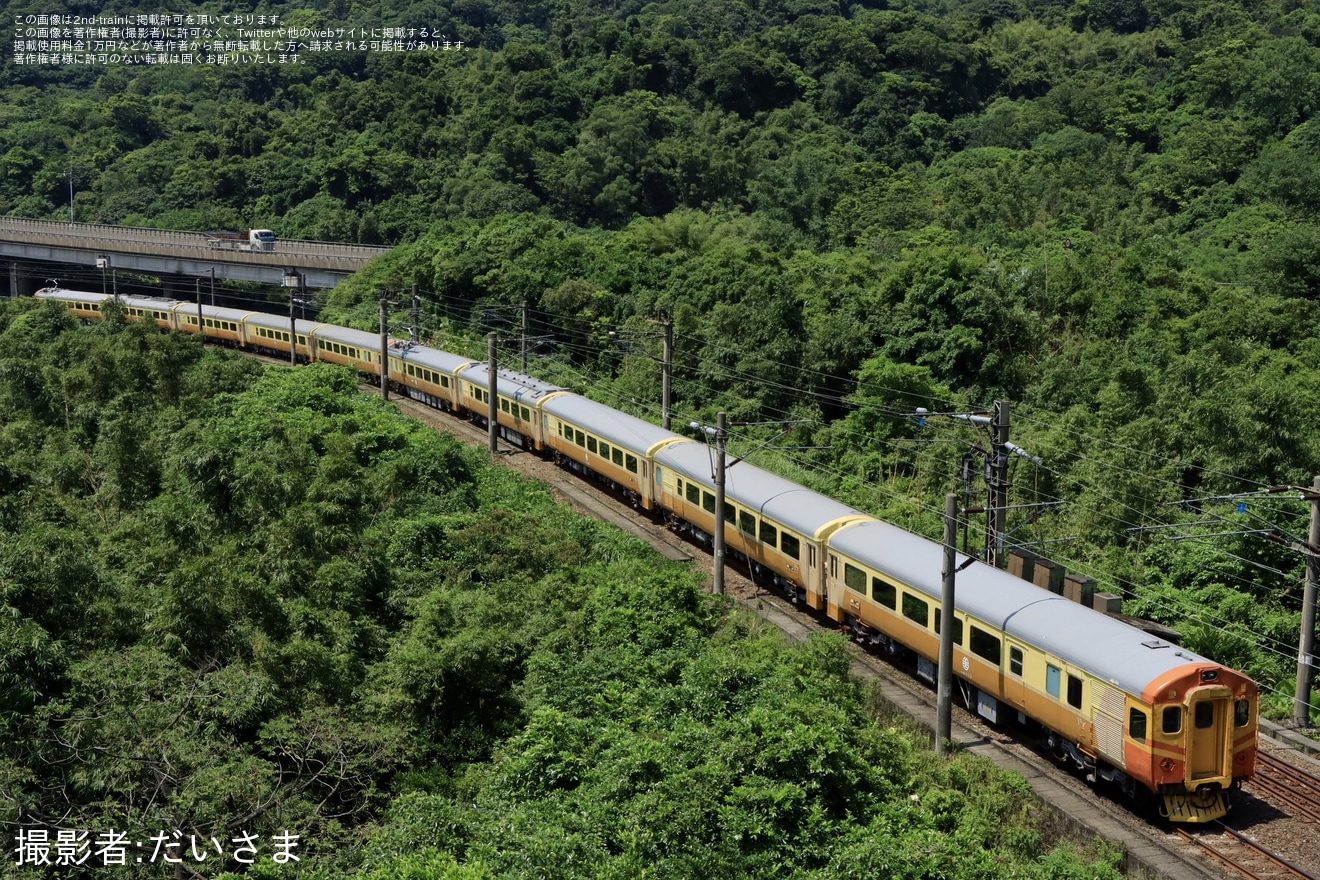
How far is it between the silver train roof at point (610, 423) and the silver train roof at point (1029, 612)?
10.4 metres

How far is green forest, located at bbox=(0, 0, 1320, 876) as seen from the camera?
1833 centimetres

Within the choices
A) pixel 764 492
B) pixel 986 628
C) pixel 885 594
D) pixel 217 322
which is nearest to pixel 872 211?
pixel 217 322

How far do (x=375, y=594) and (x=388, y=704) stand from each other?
5948mm

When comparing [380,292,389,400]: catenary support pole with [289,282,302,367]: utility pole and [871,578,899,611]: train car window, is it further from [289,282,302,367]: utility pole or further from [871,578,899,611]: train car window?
[871,578,899,611]: train car window

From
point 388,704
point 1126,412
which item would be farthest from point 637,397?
point 388,704

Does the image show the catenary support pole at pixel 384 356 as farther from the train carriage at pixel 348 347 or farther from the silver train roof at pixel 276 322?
the silver train roof at pixel 276 322

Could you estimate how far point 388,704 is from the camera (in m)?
20.1

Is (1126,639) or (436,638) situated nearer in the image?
(1126,639)

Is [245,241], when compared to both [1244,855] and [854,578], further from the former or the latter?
[1244,855]

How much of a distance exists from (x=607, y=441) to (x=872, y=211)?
115 feet

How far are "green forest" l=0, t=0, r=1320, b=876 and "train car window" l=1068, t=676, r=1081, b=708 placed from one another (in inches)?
69.5

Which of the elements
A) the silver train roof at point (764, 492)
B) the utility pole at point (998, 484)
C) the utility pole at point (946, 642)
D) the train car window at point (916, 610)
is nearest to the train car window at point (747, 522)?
the silver train roof at point (764, 492)

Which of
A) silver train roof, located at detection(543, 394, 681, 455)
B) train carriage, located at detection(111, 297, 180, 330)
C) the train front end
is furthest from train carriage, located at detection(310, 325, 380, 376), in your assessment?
the train front end

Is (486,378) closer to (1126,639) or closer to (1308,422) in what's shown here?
(1308,422)
